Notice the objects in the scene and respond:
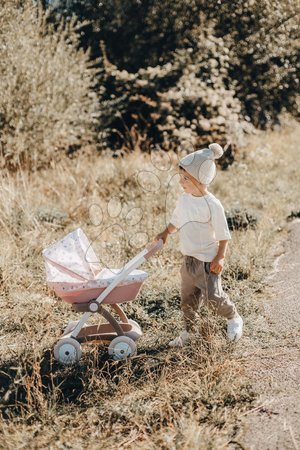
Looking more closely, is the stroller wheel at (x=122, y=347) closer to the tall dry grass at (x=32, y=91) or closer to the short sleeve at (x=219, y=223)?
the short sleeve at (x=219, y=223)

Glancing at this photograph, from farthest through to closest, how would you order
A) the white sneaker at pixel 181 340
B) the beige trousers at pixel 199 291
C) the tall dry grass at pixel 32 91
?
the tall dry grass at pixel 32 91 < the white sneaker at pixel 181 340 < the beige trousers at pixel 199 291

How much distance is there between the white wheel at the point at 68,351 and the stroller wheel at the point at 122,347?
245mm

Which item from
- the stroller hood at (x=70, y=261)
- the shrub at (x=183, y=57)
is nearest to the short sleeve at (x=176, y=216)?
the stroller hood at (x=70, y=261)

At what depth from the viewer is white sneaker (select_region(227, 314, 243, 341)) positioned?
Result: 417 cm

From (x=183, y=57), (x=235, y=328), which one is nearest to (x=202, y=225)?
(x=235, y=328)

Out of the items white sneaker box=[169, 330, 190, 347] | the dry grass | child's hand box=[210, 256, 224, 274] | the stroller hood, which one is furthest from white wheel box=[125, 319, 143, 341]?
Result: child's hand box=[210, 256, 224, 274]

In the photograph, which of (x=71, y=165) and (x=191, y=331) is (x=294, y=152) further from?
(x=191, y=331)

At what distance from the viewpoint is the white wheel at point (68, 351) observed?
3965 millimetres

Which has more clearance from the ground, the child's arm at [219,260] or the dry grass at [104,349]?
the child's arm at [219,260]

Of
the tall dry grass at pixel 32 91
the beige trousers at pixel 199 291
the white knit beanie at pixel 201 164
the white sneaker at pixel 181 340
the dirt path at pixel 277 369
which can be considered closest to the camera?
the dirt path at pixel 277 369

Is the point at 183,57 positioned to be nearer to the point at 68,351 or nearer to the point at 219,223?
the point at 219,223

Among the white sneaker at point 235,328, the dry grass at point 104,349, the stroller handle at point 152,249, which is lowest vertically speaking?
the dry grass at point 104,349

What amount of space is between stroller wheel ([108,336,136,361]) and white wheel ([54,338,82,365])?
0.25 metres

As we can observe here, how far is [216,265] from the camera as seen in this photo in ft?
13.0
